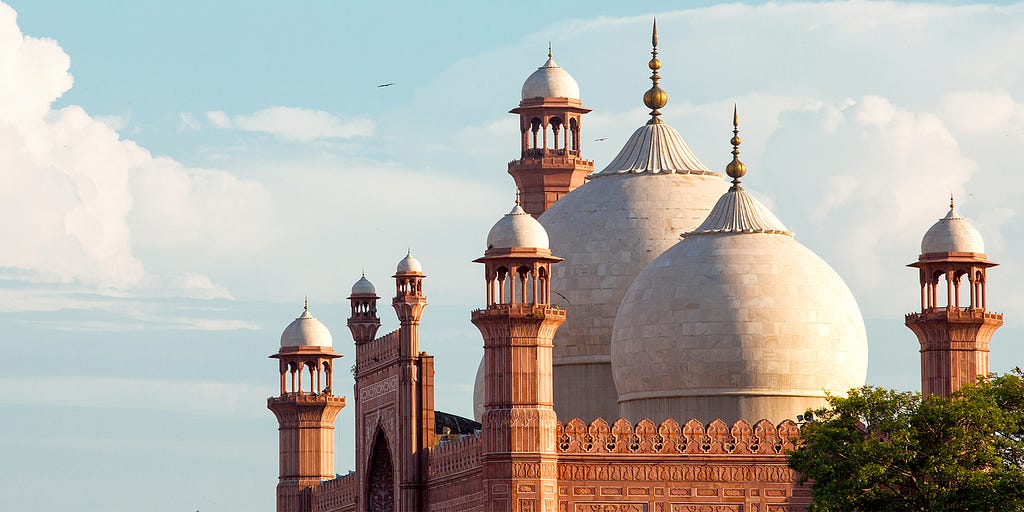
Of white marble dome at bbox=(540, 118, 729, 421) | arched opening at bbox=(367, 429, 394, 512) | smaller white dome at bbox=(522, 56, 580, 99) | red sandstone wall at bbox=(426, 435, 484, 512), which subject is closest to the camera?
red sandstone wall at bbox=(426, 435, 484, 512)

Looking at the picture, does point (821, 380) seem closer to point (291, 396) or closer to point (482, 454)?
point (482, 454)

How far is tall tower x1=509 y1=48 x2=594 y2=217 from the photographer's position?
62.5 metres

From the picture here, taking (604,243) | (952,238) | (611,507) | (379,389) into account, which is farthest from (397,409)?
(952,238)

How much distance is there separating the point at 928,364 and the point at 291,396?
1749 centimetres

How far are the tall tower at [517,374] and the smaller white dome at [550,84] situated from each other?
1416 cm

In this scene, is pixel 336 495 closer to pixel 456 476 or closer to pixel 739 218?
pixel 456 476

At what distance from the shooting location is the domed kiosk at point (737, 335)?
51031 mm

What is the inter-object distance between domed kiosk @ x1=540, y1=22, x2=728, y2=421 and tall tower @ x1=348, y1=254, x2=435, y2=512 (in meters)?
3.04

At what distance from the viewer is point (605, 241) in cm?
5569

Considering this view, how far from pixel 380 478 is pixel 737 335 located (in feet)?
30.4

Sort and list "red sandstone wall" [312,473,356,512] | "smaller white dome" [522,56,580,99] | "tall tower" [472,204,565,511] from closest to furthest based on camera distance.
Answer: "tall tower" [472,204,565,511], "red sandstone wall" [312,473,356,512], "smaller white dome" [522,56,580,99]

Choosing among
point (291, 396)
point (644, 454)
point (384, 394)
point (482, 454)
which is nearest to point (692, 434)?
point (644, 454)

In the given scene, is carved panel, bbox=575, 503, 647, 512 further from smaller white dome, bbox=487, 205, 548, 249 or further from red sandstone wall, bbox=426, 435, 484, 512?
smaller white dome, bbox=487, 205, 548, 249

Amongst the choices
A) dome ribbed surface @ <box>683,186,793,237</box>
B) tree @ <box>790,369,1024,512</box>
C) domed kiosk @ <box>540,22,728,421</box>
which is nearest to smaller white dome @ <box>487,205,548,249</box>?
dome ribbed surface @ <box>683,186,793,237</box>
